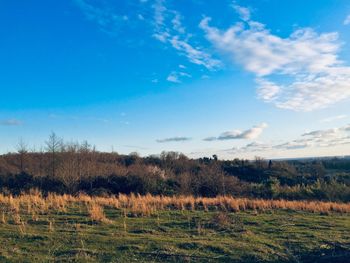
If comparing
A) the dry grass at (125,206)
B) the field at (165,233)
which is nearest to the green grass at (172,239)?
the field at (165,233)

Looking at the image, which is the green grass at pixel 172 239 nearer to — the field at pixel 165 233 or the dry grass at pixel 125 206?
the field at pixel 165 233

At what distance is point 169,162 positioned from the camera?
6931cm

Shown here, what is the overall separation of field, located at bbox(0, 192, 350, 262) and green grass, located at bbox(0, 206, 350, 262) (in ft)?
0.08

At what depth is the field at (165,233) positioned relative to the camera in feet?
34.8

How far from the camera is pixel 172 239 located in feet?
41.2

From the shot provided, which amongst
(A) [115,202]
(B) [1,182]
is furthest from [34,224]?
(B) [1,182]

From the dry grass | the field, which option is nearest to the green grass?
the field

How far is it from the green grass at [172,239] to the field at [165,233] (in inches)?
1.0

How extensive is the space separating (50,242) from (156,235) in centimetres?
352

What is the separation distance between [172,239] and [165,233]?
1.27 m

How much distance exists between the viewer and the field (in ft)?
34.8

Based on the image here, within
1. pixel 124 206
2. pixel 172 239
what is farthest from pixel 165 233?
pixel 124 206

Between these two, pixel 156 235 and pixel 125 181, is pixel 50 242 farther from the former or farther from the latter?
pixel 125 181

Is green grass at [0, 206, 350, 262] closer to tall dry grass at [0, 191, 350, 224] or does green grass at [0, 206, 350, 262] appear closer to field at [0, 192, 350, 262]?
field at [0, 192, 350, 262]
